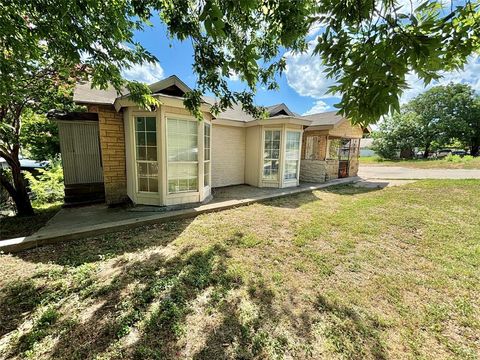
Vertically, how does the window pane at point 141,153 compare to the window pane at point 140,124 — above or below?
below

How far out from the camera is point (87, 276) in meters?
2.85

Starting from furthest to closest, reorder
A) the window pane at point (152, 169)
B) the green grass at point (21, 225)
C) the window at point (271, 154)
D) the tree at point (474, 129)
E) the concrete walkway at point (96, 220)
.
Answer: the tree at point (474, 129), the window at point (271, 154), the window pane at point (152, 169), the green grass at point (21, 225), the concrete walkway at point (96, 220)

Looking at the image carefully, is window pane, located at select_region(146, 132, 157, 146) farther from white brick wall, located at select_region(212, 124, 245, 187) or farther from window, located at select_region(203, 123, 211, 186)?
white brick wall, located at select_region(212, 124, 245, 187)

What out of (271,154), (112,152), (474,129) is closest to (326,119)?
(271,154)

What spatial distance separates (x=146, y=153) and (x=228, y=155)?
431cm

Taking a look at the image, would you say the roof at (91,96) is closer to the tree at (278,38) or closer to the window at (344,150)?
the tree at (278,38)

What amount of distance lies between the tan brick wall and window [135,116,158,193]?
864 mm

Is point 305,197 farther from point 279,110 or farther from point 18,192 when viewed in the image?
point 18,192

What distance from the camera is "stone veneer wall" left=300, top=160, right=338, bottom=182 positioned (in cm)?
1084

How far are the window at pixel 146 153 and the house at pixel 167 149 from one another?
0.02 m

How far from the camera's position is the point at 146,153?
18.1 ft

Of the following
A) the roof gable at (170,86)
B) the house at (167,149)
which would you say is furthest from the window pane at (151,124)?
the roof gable at (170,86)

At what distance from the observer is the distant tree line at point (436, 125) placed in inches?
1013

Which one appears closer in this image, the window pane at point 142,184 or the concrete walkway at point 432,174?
the window pane at point 142,184
